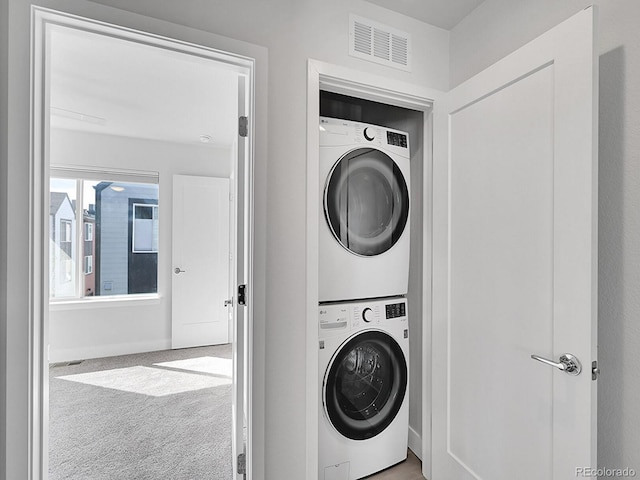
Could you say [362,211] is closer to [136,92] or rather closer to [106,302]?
[136,92]

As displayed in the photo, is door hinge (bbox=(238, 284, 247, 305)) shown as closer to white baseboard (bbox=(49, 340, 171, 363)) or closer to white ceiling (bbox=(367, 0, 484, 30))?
white ceiling (bbox=(367, 0, 484, 30))

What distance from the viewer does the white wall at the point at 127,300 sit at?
362cm

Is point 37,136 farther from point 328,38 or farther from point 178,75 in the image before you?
point 178,75

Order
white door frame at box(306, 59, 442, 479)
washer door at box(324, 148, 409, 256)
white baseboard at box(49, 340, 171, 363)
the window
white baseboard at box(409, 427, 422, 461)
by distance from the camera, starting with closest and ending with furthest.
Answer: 1. white door frame at box(306, 59, 442, 479)
2. washer door at box(324, 148, 409, 256)
3. white baseboard at box(409, 427, 422, 461)
4. white baseboard at box(49, 340, 171, 363)
5. the window

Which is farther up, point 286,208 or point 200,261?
point 286,208

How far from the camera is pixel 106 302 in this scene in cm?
380

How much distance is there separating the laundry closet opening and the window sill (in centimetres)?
312

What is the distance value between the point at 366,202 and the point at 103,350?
3698 millimetres

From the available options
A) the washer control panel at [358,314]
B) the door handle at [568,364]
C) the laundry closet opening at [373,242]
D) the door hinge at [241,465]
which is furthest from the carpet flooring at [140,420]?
the door handle at [568,364]

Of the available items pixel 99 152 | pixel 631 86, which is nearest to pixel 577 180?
pixel 631 86

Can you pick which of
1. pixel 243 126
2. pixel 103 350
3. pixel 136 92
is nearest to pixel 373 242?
pixel 243 126

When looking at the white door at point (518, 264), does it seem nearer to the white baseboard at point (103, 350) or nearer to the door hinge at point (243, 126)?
the door hinge at point (243, 126)

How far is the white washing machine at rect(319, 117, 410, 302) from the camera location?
172 centimetres

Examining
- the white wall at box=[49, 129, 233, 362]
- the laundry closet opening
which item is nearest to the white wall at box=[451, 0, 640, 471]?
the laundry closet opening
